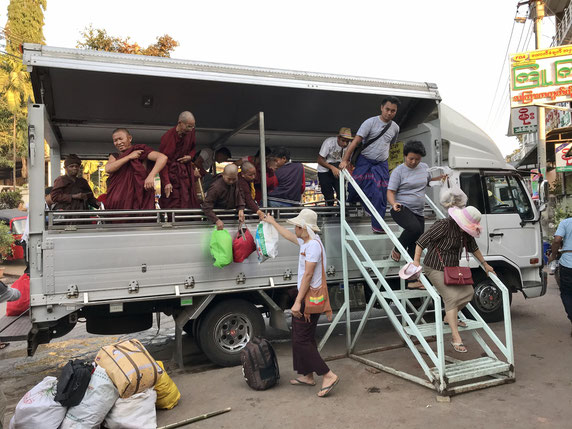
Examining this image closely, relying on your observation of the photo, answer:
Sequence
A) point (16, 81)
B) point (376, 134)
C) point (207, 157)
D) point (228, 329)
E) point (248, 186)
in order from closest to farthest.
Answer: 1. point (228, 329)
2. point (248, 186)
3. point (376, 134)
4. point (207, 157)
5. point (16, 81)

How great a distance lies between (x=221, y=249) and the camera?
463 centimetres

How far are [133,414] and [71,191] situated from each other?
104 inches

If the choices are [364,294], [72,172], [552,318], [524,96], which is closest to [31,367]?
[72,172]

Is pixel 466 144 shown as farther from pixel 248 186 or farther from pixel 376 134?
pixel 248 186

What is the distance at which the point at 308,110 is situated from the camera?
6828 millimetres

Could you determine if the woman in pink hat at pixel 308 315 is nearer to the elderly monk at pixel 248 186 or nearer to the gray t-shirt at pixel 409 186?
the elderly monk at pixel 248 186

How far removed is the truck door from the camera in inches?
252

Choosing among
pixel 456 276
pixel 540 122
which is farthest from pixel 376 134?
pixel 540 122

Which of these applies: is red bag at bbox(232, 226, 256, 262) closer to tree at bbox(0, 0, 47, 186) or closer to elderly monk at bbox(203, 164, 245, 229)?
elderly monk at bbox(203, 164, 245, 229)

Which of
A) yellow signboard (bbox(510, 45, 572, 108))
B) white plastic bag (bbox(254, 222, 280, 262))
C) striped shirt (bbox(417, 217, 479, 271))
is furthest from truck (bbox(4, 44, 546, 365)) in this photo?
yellow signboard (bbox(510, 45, 572, 108))

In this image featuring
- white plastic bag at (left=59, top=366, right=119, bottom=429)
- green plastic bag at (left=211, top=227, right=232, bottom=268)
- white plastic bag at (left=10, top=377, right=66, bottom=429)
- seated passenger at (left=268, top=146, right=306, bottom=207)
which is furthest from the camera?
seated passenger at (left=268, top=146, right=306, bottom=207)

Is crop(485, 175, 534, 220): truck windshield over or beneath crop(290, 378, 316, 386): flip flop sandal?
over

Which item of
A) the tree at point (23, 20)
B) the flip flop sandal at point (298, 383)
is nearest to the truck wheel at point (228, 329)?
the flip flop sandal at point (298, 383)

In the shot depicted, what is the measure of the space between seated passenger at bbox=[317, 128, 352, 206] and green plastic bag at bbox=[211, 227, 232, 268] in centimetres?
197
